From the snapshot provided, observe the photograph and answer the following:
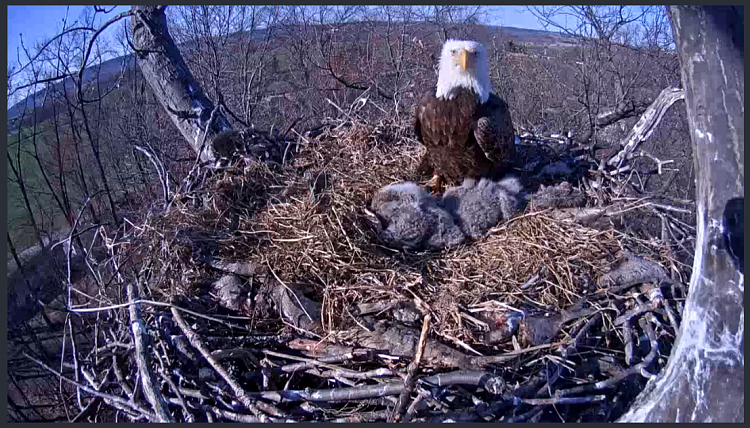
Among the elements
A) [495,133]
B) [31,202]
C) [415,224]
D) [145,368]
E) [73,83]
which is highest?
[73,83]

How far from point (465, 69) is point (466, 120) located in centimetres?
37

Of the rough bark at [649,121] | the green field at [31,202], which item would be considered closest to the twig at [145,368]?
the rough bark at [649,121]

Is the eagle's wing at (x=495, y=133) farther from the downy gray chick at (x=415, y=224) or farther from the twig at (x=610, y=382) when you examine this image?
the twig at (x=610, y=382)

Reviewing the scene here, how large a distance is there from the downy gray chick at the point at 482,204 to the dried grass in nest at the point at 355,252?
0.09 metres

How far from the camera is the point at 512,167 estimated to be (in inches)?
157

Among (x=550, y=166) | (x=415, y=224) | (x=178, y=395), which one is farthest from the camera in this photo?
(x=550, y=166)

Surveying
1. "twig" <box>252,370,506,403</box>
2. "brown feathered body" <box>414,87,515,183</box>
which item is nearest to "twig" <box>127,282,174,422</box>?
"twig" <box>252,370,506,403</box>

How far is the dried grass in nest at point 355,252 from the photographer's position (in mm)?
2791

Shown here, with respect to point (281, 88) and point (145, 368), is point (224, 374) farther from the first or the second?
point (281, 88)

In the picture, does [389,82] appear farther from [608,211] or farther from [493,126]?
[608,211]

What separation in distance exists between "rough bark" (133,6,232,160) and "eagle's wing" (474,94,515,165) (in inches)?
80.3

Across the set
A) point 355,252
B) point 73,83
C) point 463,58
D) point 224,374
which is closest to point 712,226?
point 224,374

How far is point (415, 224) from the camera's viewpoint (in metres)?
3.32

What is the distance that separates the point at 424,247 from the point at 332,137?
1.59 m
